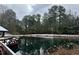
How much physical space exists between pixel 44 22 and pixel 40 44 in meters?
0.20

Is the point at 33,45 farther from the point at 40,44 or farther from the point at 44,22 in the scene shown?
the point at 44,22

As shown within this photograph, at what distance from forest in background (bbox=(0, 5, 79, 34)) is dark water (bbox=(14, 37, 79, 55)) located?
0.24 ft

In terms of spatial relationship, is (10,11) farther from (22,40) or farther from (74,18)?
(74,18)

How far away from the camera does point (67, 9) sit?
150 centimetres

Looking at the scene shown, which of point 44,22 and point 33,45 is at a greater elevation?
point 44,22

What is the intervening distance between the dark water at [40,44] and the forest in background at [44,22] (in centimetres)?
7

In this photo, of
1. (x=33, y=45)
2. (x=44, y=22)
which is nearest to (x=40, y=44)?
(x=33, y=45)

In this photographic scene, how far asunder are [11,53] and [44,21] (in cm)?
42

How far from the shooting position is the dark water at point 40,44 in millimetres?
1479

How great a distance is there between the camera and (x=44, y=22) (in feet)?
4.95

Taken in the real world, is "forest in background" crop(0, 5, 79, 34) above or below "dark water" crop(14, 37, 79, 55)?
above

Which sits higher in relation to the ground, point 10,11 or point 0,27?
point 10,11

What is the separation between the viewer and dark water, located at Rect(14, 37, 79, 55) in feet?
4.85
